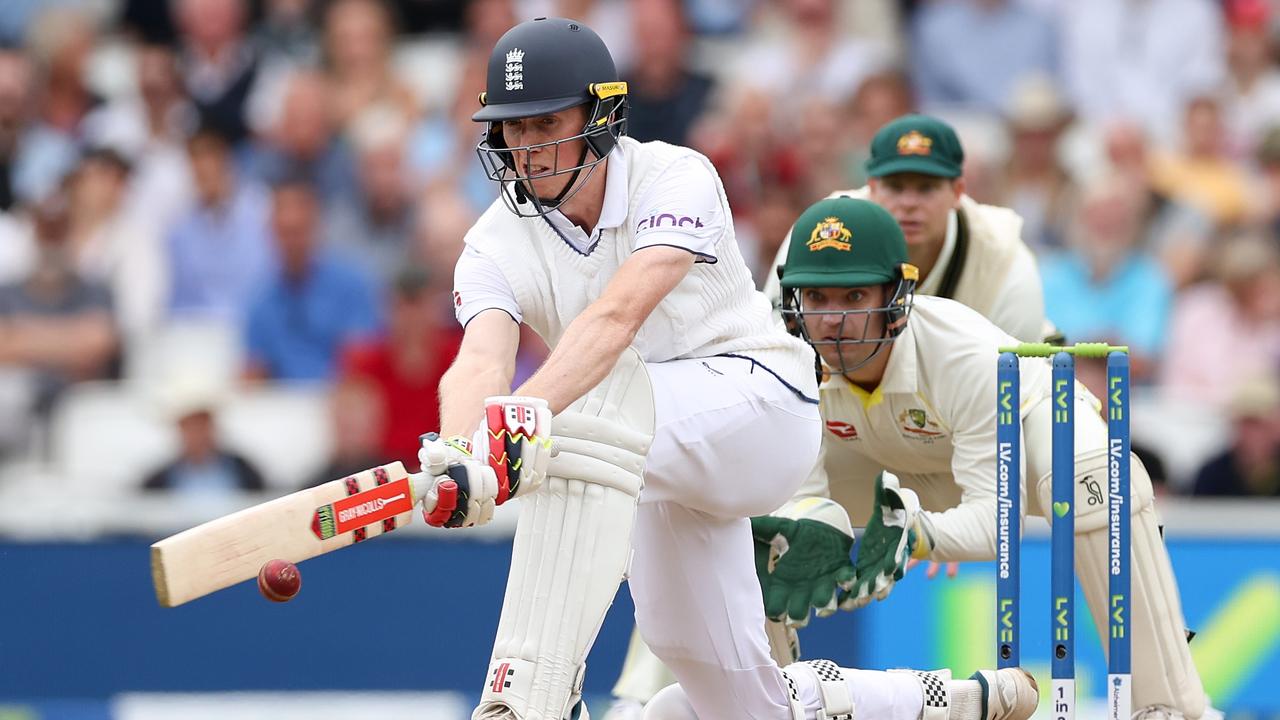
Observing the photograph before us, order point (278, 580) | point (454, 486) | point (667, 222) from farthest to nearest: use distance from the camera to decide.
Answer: point (667, 222) < point (454, 486) < point (278, 580)

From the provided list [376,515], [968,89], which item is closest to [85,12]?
[968,89]

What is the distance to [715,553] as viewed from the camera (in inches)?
174

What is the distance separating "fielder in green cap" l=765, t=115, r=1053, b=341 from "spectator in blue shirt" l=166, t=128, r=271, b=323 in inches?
147

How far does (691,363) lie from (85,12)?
651 centimetres

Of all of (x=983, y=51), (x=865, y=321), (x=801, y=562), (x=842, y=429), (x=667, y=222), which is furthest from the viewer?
(x=983, y=51)

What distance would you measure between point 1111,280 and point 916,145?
9.61 feet

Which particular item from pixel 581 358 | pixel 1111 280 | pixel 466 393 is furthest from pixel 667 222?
pixel 1111 280

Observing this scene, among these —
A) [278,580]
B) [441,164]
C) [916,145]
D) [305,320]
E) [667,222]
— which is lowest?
[278,580]

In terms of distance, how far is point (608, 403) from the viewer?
4.05 metres

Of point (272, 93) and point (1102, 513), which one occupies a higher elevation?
point (272, 93)

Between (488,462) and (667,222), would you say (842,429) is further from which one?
(488,462)

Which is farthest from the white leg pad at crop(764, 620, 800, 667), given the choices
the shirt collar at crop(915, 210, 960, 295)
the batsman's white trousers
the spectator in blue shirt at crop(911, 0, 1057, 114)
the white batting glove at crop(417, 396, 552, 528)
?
the spectator in blue shirt at crop(911, 0, 1057, 114)

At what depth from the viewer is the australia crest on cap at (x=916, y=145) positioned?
6082 mm

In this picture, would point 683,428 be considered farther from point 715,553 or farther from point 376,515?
point 376,515
